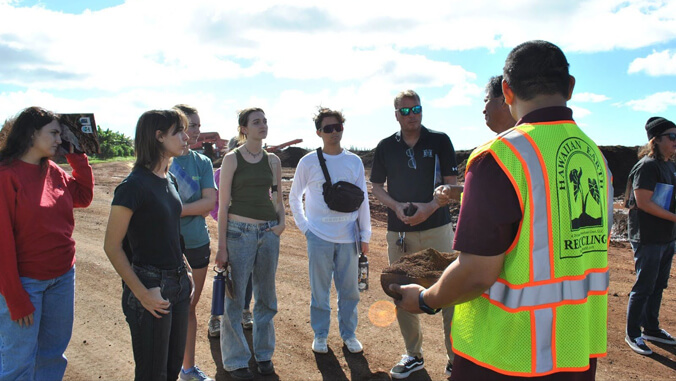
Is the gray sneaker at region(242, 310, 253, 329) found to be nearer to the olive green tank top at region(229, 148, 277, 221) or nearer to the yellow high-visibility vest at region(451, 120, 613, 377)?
the olive green tank top at region(229, 148, 277, 221)

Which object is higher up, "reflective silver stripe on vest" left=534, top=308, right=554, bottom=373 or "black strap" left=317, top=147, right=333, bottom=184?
"black strap" left=317, top=147, right=333, bottom=184

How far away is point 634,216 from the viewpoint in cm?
525

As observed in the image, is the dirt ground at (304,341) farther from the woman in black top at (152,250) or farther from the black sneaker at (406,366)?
the woman in black top at (152,250)

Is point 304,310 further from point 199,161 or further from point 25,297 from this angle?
point 25,297

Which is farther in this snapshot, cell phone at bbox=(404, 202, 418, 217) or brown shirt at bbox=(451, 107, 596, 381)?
cell phone at bbox=(404, 202, 418, 217)

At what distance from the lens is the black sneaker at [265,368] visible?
14.5 feet

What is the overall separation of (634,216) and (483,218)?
4252 mm

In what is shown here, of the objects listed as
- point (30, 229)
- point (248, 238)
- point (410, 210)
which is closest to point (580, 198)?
point (410, 210)

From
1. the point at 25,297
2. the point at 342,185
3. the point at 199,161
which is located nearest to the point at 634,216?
the point at 342,185

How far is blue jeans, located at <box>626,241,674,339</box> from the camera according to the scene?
198 inches

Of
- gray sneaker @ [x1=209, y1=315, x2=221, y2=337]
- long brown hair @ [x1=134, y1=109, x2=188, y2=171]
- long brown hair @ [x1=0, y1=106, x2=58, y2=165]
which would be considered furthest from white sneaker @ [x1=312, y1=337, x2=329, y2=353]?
long brown hair @ [x1=0, y1=106, x2=58, y2=165]

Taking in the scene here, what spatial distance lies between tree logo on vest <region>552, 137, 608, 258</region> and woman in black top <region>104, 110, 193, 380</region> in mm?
2325

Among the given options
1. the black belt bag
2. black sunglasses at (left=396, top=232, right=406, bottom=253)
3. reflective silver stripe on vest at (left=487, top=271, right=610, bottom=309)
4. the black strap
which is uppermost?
the black strap

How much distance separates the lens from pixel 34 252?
3.30 meters
